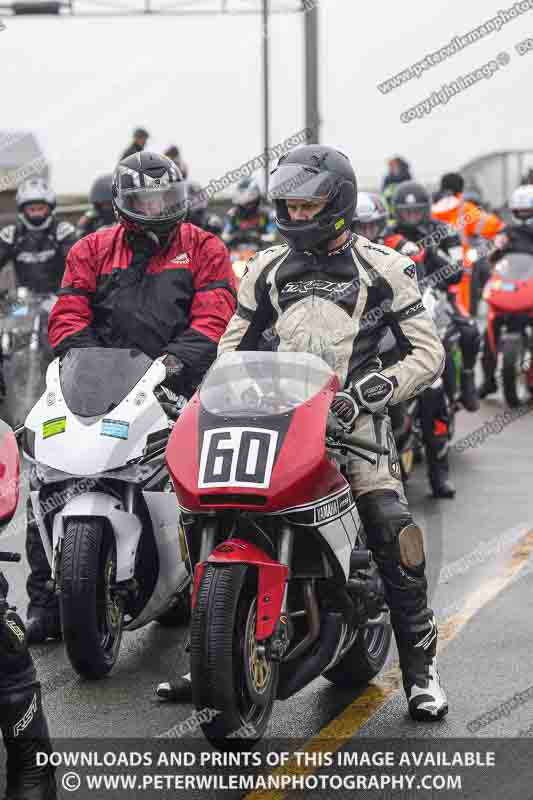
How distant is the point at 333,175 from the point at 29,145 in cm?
4359

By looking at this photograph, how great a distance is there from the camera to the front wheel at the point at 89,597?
18.5ft

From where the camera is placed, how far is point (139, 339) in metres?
6.59

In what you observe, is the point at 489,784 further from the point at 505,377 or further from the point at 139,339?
the point at 505,377

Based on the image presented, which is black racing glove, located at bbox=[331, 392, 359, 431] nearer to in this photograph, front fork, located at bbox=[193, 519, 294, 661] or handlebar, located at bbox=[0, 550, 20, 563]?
front fork, located at bbox=[193, 519, 294, 661]

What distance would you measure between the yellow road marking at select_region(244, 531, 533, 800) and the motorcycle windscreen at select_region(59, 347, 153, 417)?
1.50 metres

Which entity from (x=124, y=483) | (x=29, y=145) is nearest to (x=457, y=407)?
(x=124, y=483)

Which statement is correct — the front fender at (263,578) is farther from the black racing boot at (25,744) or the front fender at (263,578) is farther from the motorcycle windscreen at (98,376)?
the motorcycle windscreen at (98,376)

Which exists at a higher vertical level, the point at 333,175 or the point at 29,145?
the point at 333,175

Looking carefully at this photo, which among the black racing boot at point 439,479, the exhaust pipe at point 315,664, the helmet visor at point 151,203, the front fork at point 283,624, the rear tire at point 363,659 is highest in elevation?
the helmet visor at point 151,203

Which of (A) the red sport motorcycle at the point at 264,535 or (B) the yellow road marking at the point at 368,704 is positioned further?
(B) the yellow road marking at the point at 368,704

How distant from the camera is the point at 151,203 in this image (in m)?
6.56

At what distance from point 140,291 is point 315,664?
7.44 ft

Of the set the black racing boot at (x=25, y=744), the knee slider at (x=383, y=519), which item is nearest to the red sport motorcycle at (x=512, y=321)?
the knee slider at (x=383, y=519)

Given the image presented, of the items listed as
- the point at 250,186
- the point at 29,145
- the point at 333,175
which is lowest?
the point at 29,145
